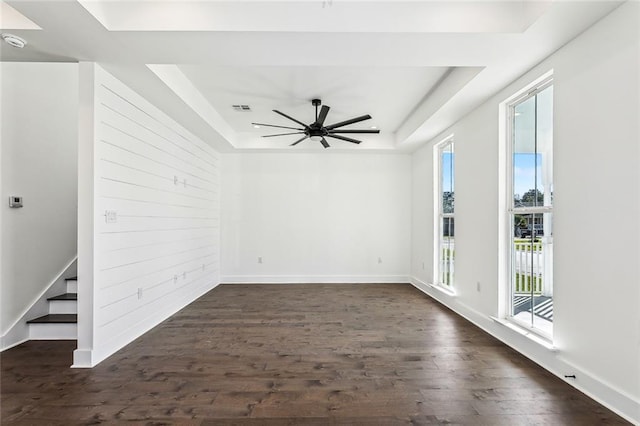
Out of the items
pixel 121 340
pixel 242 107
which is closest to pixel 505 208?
pixel 242 107

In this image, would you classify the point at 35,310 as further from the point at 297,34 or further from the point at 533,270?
the point at 533,270

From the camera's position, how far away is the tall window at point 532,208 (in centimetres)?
284

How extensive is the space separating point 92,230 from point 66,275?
5.40 feet

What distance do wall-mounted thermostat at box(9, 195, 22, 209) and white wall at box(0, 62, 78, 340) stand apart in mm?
37

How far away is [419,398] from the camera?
2.25 meters

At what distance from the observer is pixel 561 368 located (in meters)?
2.48

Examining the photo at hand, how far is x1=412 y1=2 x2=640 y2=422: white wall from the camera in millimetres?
1955

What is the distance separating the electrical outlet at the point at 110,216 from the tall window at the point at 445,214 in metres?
4.54

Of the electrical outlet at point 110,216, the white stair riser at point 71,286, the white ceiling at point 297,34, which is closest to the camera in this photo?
the white ceiling at point 297,34

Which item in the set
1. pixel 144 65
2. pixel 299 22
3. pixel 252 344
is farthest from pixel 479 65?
pixel 252 344

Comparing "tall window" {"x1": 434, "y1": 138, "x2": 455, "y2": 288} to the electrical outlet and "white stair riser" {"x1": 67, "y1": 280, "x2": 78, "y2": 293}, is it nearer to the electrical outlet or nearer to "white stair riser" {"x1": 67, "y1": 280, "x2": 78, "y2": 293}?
the electrical outlet

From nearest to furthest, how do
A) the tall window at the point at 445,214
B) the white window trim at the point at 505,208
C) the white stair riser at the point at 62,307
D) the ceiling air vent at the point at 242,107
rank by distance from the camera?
the white window trim at the point at 505,208 < the white stair riser at the point at 62,307 < the ceiling air vent at the point at 242,107 < the tall window at the point at 445,214

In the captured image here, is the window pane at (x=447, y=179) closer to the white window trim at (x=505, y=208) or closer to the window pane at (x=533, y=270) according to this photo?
the white window trim at (x=505, y=208)

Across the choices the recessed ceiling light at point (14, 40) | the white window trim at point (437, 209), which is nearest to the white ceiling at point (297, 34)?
the recessed ceiling light at point (14, 40)
